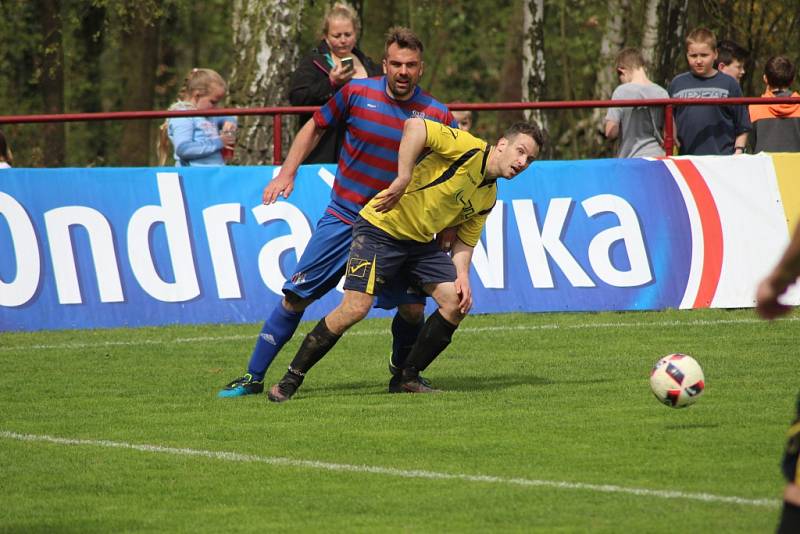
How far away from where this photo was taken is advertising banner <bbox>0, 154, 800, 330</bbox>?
13.2 meters

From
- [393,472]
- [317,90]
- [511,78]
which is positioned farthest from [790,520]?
[511,78]

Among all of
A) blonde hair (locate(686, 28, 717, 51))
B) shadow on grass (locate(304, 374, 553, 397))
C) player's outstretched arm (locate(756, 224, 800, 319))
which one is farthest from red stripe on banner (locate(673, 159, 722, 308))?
player's outstretched arm (locate(756, 224, 800, 319))

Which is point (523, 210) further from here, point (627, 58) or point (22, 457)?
point (22, 457)

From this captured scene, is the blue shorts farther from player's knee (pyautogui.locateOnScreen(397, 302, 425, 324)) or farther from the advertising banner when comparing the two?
the advertising banner

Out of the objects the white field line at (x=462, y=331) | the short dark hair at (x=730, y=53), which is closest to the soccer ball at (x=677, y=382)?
the white field line at (x=462, y=331)

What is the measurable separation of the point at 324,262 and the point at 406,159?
40.5 inches

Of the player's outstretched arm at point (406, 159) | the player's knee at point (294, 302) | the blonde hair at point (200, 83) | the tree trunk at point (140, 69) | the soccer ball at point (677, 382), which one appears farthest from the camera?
the tree trunk at point (140, 69)

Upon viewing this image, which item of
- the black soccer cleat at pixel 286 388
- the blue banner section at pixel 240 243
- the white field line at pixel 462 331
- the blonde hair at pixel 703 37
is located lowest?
the white field line at pixel 462 331

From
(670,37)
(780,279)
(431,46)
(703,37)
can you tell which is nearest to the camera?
(780,279)

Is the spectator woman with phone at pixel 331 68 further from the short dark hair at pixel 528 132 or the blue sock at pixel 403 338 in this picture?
the short dark hair at pixel 528 132

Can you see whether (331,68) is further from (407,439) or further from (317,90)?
(407,439)

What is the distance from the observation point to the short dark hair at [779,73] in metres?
14.7

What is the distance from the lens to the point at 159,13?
18.5 metres

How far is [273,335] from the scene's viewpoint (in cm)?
974
